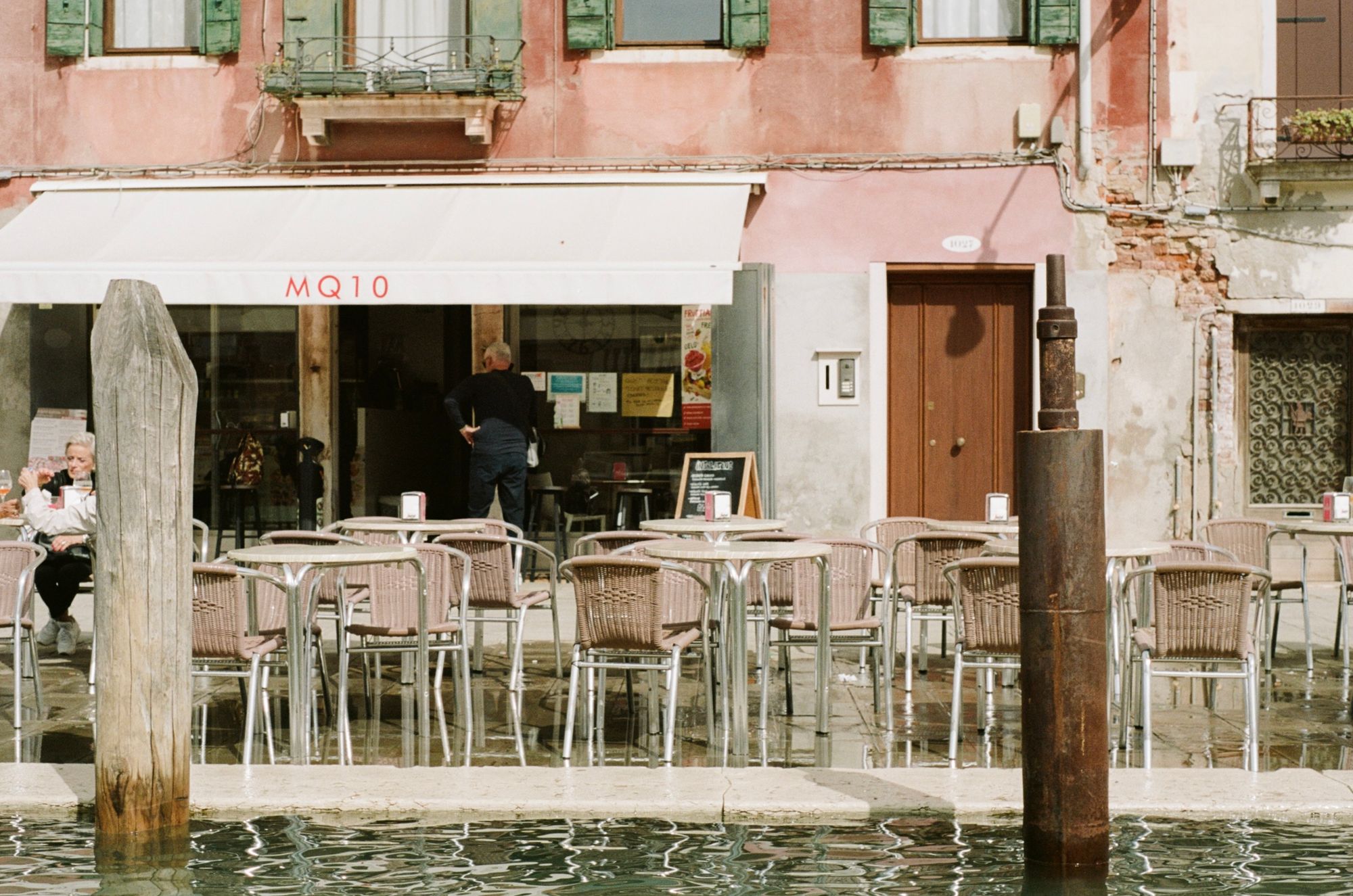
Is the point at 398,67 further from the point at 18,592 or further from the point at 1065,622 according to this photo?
the point at 1065,622

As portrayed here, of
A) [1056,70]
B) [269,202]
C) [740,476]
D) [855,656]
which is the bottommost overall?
[855,656]

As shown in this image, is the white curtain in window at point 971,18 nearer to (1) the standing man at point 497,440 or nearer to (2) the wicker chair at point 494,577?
(1) the standing man at point 497,440

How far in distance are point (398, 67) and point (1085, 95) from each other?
5154 mm

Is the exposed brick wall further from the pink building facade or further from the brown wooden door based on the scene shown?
the brown wooden door

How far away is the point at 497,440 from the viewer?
41.2 feet

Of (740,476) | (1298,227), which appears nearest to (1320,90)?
(1298,227)

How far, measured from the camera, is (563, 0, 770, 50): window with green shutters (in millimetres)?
13109

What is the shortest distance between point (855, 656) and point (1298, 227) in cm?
542

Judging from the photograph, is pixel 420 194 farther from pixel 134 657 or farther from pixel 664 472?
pixel 134 657

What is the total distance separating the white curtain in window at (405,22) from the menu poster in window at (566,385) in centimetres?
276

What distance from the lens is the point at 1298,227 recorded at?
502 inches

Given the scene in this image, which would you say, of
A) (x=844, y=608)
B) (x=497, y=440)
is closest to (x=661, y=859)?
(x=844, y=608)

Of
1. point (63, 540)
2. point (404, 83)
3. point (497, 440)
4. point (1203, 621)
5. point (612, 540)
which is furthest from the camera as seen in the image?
point (404, 83)

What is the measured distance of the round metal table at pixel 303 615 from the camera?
6.70 metres
